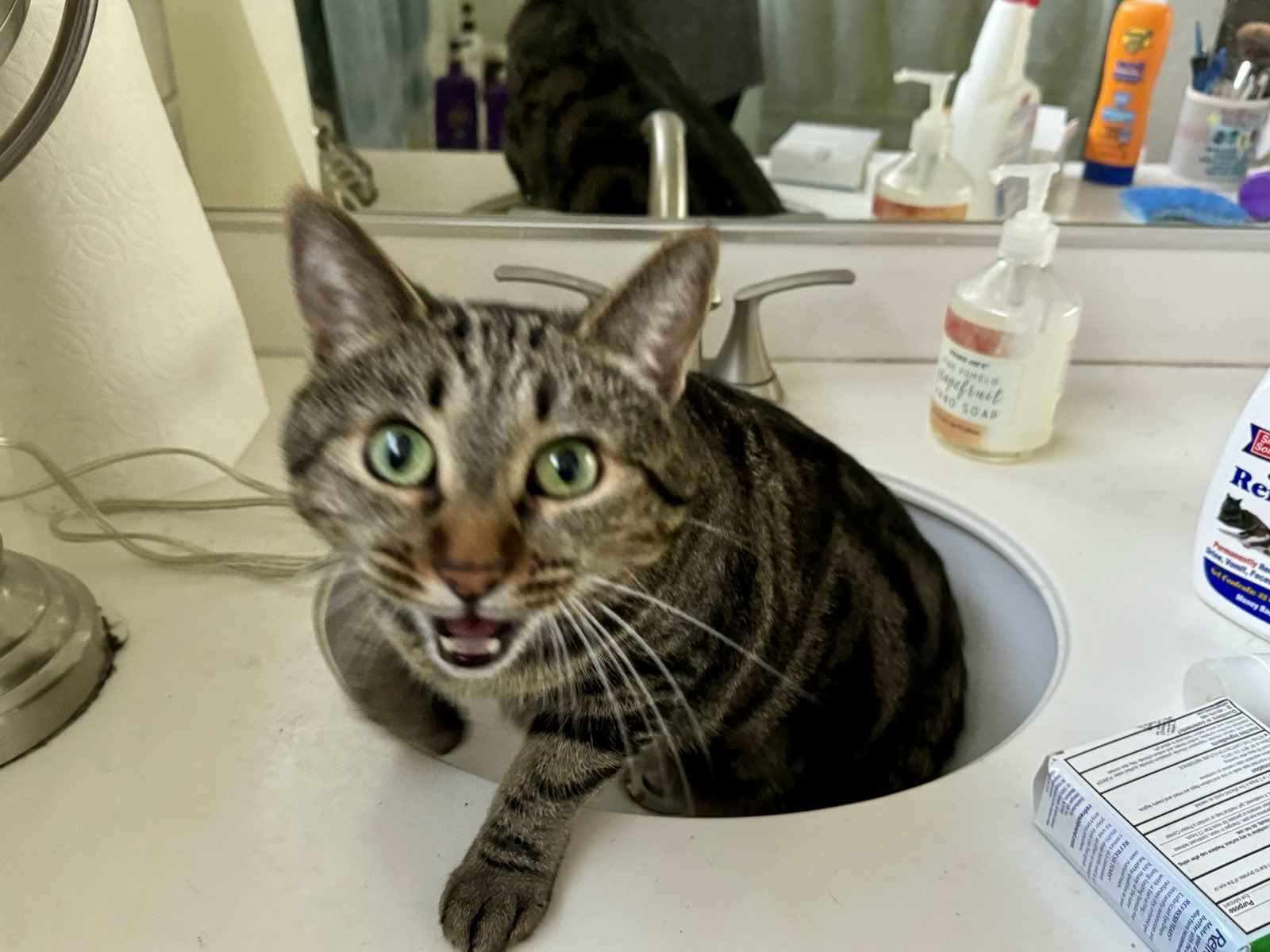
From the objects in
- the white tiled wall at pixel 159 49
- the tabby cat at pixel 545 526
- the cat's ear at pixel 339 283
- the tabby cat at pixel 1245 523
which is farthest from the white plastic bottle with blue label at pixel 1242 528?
the white tiled wall at pixel 159 49

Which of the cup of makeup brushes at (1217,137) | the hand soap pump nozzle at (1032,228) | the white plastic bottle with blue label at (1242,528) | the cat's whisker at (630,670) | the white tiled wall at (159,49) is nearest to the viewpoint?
the cat's whisker at (630,670)

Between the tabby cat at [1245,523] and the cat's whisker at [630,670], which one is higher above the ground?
the tabby cat at [1245,523]

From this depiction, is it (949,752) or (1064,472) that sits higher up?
(1064,472)

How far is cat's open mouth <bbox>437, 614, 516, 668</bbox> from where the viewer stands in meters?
0.63

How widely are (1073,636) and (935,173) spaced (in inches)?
21.6

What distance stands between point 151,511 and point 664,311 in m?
0.54

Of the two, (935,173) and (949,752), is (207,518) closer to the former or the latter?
(949,752)

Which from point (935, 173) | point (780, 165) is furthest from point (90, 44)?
point (935, 173)

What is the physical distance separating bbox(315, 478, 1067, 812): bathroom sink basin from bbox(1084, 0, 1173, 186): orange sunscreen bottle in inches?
18.4

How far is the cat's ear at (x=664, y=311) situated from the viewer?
64cm

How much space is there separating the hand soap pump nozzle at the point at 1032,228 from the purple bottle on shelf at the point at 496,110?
20.7 inches

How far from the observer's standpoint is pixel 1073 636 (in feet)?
2.69

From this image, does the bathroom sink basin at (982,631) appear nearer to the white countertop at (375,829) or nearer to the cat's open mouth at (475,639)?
the white countertop at (375,829)

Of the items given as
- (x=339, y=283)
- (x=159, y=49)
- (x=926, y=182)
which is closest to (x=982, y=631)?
(x=926, y=182)
